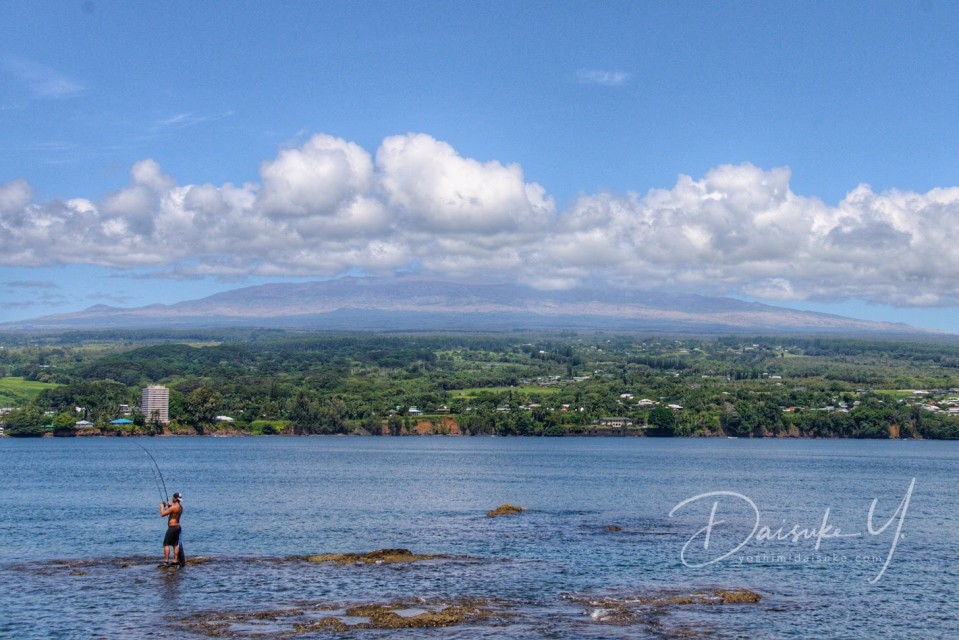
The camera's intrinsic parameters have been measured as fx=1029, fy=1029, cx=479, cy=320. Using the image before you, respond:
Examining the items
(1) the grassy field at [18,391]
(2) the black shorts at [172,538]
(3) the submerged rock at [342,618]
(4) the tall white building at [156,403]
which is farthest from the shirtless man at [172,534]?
(1) the grassy field at [18,391]

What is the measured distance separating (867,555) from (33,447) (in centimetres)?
10811

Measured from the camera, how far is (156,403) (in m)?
159

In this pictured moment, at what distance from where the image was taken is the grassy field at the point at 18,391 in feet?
521

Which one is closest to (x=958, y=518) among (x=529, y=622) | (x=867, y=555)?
(x=867, y=555)

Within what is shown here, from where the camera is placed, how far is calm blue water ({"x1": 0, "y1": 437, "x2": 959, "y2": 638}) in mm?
29547

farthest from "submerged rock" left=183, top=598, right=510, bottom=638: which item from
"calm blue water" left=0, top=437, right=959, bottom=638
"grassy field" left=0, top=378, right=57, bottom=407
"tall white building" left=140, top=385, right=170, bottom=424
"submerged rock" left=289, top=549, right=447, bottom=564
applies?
"grassy field" left=0, top=378, right=57, bottom=407

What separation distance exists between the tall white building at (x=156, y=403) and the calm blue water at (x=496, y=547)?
63.8m

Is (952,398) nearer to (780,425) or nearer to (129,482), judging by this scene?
(780,425)

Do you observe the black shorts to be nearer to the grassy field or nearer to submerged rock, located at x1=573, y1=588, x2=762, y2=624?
submerged rock, located at x1=573, y1=588, x2=762, y2=624

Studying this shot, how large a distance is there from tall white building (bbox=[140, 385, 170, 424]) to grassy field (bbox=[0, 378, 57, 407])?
17889 mm

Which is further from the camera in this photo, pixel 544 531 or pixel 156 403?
pixel 156 403

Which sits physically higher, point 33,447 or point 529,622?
point 529,622

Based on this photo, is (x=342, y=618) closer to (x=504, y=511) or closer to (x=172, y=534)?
(x=172, y=534)

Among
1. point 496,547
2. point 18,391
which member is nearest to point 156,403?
point 18,391
